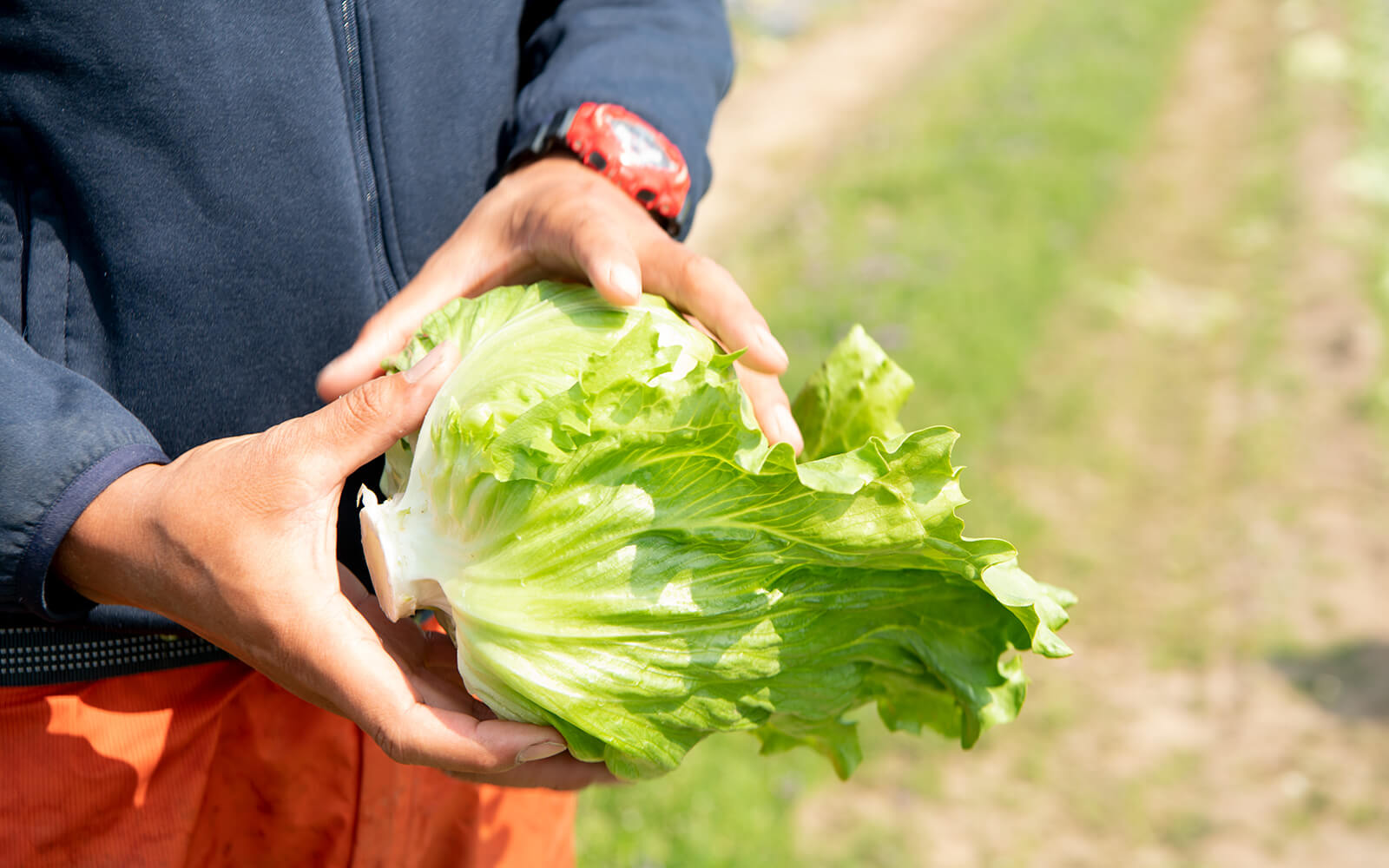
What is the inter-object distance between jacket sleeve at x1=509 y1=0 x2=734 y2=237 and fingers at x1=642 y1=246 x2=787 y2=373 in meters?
0.44

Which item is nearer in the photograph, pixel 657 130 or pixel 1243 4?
pixel 657 130

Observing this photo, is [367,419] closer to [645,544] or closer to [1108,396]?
[645,544]

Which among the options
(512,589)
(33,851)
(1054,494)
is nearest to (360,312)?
(512,589)

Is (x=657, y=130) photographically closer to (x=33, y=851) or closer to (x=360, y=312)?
(x=360, y=312)

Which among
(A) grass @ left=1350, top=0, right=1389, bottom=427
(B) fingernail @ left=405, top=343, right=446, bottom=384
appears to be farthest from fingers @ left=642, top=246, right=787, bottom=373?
(A) grass @ left=1350, top=0, right=1389, bottom=427

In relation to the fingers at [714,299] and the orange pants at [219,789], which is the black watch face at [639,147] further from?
the orange pants at [219,789]

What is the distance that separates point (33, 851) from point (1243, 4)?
78.5 feet

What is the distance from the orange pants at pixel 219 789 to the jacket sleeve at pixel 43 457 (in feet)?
1.01

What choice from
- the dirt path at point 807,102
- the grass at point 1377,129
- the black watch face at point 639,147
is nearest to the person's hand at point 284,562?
the black watch face at point 639,147

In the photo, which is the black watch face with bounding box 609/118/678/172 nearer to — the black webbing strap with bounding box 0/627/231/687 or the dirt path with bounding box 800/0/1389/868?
the black webbing strap with bounding box 0/627/231/687

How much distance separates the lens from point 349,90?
215 cm

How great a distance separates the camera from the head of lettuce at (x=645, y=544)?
1.89m

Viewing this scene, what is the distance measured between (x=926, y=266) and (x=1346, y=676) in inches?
184

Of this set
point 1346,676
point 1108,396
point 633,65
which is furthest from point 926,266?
point 633,65
